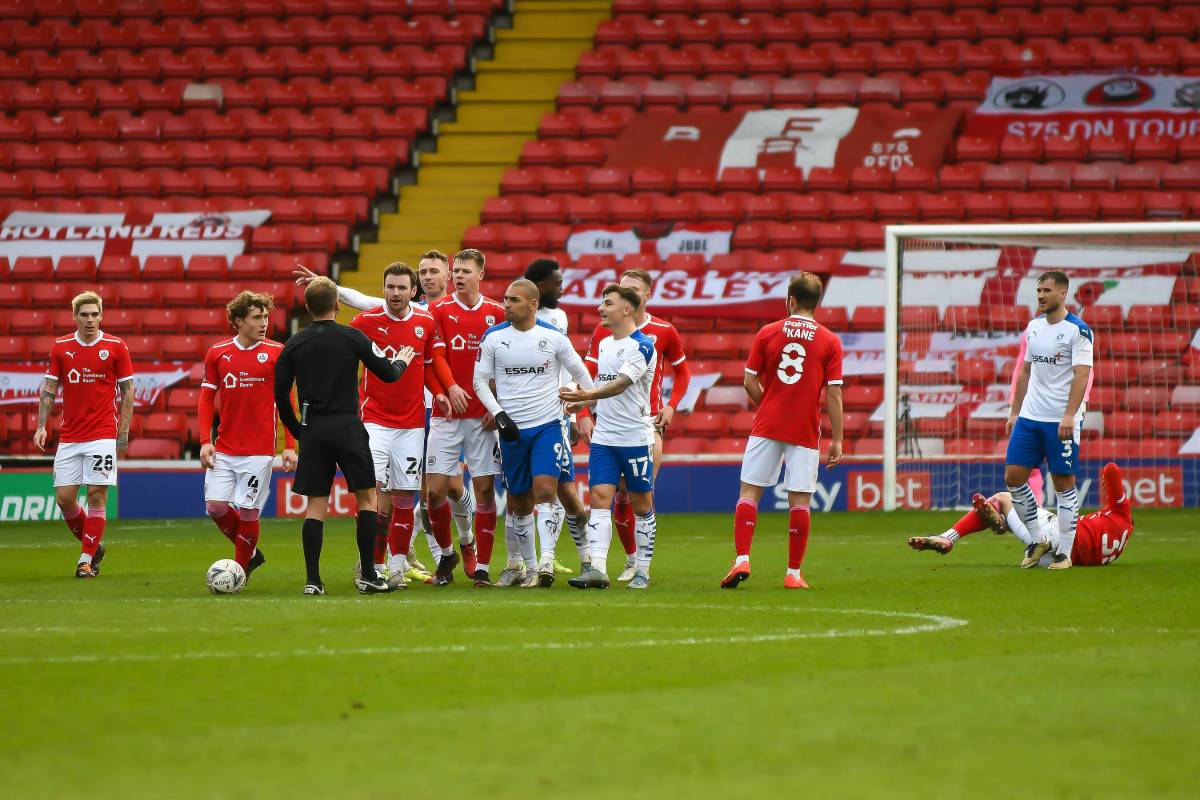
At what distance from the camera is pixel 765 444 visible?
1077 cm

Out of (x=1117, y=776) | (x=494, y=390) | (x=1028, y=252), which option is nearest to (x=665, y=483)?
(x=1028, y=252)

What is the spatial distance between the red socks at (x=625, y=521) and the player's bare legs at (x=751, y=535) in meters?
1.19

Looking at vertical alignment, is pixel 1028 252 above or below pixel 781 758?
above

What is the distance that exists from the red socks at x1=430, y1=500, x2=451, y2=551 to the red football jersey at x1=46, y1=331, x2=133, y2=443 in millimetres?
3039

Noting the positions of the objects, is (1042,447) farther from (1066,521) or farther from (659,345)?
(659,345)

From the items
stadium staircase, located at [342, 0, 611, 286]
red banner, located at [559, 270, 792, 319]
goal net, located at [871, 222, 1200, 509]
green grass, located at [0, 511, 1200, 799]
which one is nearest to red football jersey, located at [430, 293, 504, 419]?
green grass, located at [0, 511, 1200, 799]

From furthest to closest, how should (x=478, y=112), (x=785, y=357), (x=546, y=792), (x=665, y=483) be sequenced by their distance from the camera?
1. (x=478, y=112)
2. (x=665, y=483)
3. (x=785, y=357)
4. (x=546, y=792)

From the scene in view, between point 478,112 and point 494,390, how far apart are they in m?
16.8

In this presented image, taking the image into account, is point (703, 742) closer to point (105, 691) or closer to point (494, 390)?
point (105, 691)

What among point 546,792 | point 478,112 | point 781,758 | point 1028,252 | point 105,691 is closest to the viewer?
point 546,792

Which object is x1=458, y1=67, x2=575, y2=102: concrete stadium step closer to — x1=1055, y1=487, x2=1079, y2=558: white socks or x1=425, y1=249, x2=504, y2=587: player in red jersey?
x1=425, y1=249, x2=504, y2=587: player in red jersey

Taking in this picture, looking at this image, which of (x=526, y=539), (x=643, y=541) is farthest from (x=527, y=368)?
(x=643, y=541)

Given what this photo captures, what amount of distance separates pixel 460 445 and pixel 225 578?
6.14 ft

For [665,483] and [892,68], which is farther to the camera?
[892,68]
